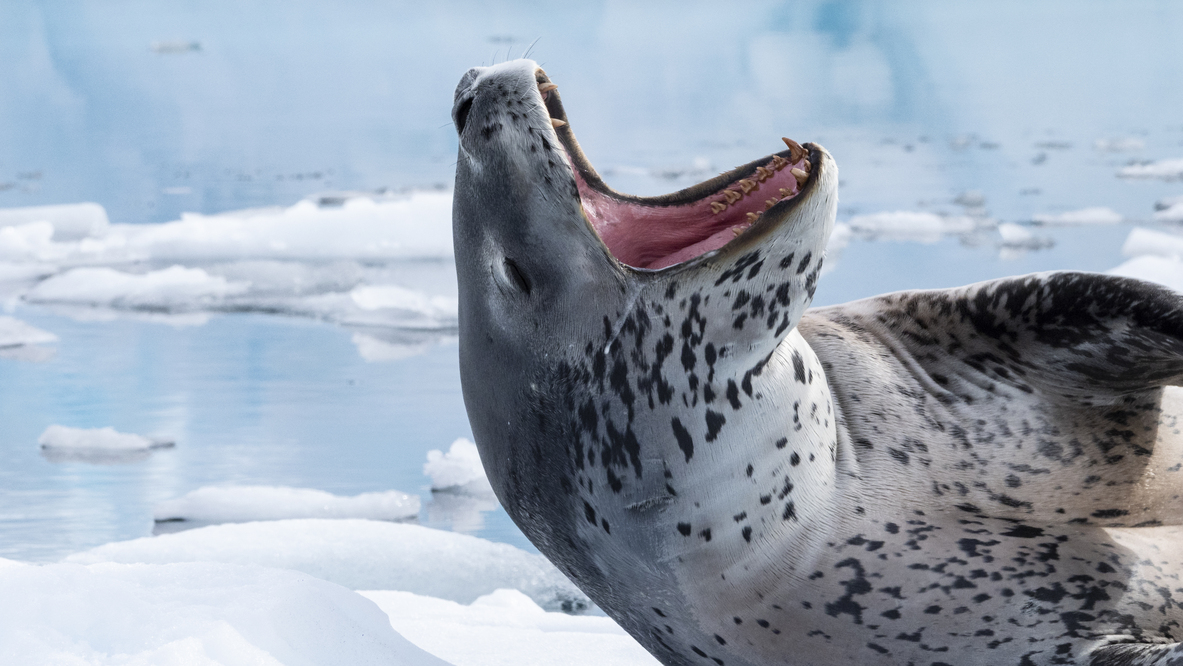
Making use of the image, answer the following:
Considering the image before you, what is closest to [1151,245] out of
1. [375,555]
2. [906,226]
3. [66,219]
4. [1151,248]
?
[1151,248]

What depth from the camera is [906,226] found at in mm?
8258

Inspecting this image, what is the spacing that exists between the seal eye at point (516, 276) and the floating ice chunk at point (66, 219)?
26.2 feet

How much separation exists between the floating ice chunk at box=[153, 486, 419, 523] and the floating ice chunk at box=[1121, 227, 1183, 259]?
6.24 metres

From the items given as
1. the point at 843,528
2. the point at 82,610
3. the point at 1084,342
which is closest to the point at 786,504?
the point at 843,528

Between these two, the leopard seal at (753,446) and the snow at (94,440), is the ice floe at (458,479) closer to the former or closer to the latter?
the snow at (94,440)

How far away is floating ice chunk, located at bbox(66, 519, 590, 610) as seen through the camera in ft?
10.8

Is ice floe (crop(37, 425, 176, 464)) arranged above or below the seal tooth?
below

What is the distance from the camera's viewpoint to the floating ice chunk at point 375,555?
3293mm

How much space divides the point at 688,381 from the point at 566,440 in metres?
0.18

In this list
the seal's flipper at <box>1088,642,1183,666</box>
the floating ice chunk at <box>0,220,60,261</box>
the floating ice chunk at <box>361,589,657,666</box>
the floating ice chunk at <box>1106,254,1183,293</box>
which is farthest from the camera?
the floating ice chunk at <box>0,220,60,261</box>

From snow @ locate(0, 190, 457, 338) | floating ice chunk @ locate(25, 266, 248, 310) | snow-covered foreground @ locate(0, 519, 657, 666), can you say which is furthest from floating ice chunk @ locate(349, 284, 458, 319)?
snow-covered foreground @ locate(0, 519, 657, 666)

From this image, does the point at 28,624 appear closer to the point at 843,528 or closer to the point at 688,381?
the point at 688,381

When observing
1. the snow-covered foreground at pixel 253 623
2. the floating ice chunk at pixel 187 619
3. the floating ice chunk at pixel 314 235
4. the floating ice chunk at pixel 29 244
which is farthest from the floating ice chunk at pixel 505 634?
the floating ice chunk at pixel 29 244

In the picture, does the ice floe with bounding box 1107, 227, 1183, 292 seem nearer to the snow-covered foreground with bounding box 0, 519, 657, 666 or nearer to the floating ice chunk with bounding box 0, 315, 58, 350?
the snow-covered foreground with bounding box 0, 519, 657, 666
